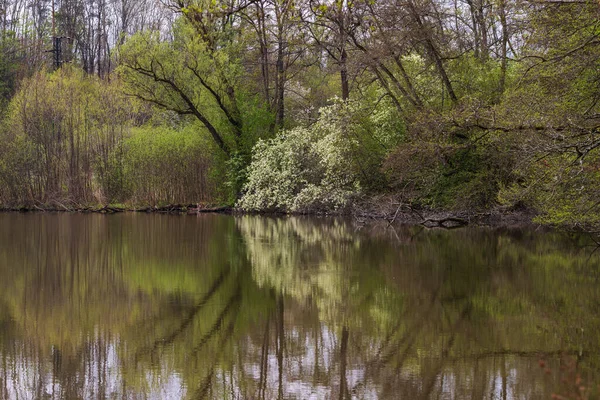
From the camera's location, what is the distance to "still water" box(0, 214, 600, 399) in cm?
663

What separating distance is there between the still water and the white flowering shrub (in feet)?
34.2

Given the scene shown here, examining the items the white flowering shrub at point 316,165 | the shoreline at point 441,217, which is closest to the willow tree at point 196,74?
the white flowering shrub at point 316,165

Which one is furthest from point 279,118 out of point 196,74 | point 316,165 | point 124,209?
point 124,209

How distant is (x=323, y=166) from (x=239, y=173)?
5.29 m

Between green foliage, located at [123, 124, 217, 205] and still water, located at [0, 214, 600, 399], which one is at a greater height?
green foliage, located at [123, 124, 217, 205]

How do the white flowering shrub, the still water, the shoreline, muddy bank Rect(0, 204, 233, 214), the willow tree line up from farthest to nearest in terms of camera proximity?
1. muddy bank Rect(0, 204, 233, 214)
2. the willow tree
3. the white flowering shrub
4. the shoreline
5. the still water

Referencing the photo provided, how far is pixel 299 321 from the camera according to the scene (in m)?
9.29

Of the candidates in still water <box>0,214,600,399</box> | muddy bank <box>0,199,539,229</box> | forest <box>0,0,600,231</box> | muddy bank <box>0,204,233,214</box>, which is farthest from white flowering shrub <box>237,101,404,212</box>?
still water <box>0,214,600,399</box>

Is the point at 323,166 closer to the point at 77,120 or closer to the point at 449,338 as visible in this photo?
the point at 77,120

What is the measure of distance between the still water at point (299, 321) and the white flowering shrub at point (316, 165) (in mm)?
10424

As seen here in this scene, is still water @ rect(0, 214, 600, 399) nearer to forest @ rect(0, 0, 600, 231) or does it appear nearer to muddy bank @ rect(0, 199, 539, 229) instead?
forest @ rect(0, 0, 600, 231)

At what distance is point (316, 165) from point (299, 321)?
21267 millimetres

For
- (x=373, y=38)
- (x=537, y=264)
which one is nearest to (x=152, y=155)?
(x=373, y=38)

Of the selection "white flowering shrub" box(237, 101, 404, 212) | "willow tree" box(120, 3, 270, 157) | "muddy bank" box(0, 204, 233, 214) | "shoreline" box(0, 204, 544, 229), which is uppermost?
"willow tree" box(120, 3, 270, 157)
